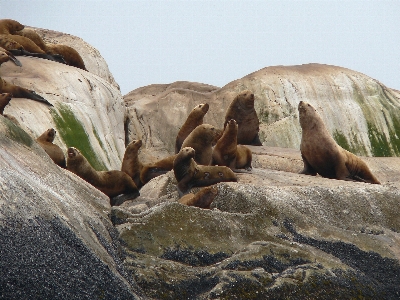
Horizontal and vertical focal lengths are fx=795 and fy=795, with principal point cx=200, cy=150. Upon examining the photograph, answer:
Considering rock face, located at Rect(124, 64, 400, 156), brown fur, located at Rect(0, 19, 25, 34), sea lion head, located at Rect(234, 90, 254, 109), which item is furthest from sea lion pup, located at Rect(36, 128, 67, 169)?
rock face, located at Rect(124, 64, 400, 156)

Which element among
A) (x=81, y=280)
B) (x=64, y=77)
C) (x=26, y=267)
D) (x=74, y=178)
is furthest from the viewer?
(x=64, y=77)

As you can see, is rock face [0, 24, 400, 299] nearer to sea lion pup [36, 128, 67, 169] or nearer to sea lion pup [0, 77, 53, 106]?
sea lion pup [0, 77, 53, 106]

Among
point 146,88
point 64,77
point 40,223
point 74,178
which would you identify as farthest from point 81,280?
point 146,88

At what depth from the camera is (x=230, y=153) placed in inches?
543

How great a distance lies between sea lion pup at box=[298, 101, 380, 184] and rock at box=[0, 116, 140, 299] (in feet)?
21.8

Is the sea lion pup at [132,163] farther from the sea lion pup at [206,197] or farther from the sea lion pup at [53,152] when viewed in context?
the sea lion pup at [206,197]


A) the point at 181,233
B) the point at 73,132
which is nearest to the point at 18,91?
the point at 73,132

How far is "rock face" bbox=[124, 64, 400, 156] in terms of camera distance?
23.8 m

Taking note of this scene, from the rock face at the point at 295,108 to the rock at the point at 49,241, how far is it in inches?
610

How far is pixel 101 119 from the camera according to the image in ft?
59.8

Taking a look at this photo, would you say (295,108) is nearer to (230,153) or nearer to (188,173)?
(230,153)

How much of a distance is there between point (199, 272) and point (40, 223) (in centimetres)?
202

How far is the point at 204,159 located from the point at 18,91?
4.18 m

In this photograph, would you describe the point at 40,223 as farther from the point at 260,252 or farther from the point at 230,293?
the point at 260,252
